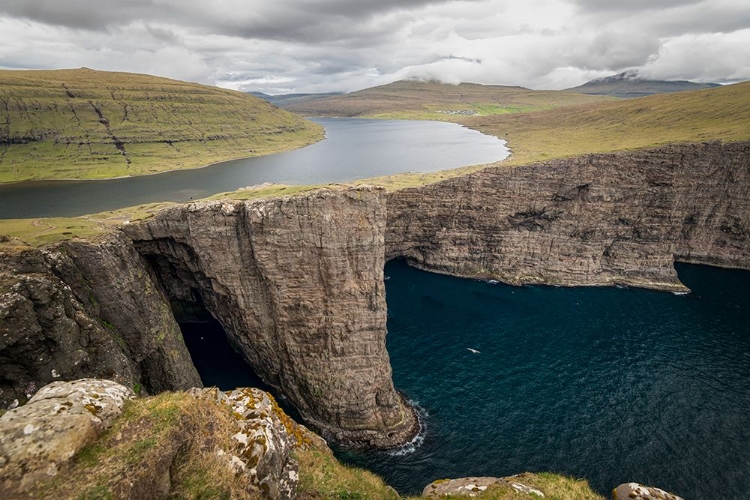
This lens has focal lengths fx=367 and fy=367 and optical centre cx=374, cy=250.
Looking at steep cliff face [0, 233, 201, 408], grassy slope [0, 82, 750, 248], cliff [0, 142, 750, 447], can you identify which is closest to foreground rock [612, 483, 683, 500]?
cliff [0, 142, 750, 447]

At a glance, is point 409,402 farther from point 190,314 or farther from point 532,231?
point 532,231

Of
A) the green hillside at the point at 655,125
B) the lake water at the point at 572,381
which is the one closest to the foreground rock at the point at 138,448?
the lake water at the point at 572,381

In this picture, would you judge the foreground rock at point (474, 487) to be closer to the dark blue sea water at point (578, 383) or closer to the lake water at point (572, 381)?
the lake water at point (572, 381)

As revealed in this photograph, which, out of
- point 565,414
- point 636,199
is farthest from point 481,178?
point 565,414

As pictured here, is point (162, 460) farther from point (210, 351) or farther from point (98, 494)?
point (210, 351)

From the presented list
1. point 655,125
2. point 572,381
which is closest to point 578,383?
point 572,381

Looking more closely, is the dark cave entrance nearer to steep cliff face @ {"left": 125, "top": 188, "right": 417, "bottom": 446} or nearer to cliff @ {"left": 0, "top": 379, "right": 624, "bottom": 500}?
steep cliff face @ {"left": 125, "top": 188, "right": 417, "bottom": 446}
